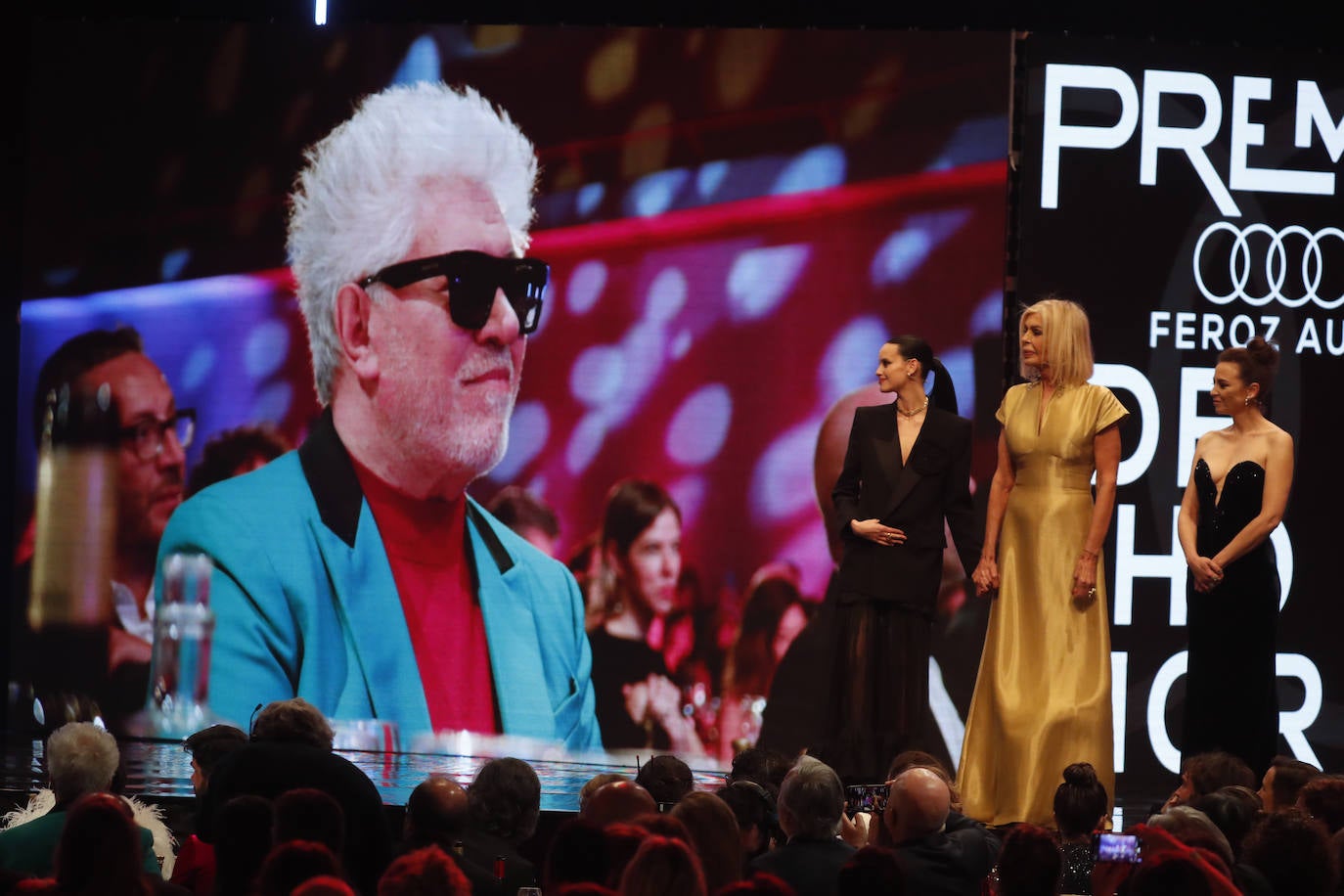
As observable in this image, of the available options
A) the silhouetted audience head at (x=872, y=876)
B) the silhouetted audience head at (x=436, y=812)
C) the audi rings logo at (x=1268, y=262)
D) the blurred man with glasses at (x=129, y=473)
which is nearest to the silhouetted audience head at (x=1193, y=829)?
the silhouetted audience head at (x=872, y=876)

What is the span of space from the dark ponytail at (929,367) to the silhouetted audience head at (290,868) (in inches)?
129

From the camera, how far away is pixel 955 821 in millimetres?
3945

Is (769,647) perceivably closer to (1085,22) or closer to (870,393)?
(870,393)

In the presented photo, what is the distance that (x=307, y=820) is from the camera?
3.19 metres

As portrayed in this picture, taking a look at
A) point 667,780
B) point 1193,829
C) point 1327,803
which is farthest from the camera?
point 667,780

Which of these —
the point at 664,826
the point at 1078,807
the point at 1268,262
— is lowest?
the point at 1078,807

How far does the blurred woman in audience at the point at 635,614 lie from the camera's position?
7480 millimetres

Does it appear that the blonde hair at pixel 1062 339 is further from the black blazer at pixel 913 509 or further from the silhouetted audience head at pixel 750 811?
the silhouetted audience head at pixel 750 811

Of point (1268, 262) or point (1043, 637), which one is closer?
point (1043, 637)

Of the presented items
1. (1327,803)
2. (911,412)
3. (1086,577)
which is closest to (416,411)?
(911,412)

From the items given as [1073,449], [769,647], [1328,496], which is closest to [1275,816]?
[1073,449]

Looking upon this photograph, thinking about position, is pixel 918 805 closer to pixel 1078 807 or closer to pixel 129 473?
pixel 1078 807

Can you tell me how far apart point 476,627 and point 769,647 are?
4.38 ft

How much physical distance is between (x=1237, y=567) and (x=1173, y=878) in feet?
9.83
